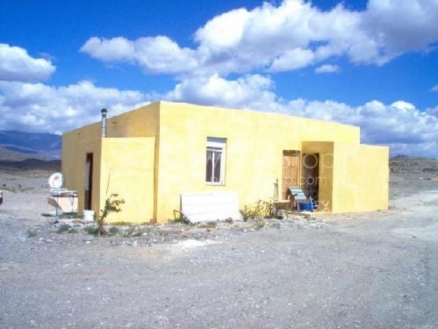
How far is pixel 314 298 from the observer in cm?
643

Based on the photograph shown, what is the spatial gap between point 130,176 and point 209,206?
8.51ft

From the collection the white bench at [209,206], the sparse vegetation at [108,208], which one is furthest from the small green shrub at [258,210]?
the sparse vegetation at [108,208]

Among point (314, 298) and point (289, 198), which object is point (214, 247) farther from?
point (289, 198)

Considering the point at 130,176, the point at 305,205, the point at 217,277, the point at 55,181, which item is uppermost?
the point at 130,176

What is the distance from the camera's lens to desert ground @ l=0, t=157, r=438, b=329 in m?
5.57

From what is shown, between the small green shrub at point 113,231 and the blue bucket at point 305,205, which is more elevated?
the blue bucket at point 305,205

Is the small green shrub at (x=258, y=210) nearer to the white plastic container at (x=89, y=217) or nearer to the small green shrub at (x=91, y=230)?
the white plastic container at (x=89, y=217)

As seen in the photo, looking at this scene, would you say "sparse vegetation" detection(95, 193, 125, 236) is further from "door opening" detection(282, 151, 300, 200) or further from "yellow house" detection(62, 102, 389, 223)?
"door opening" detection(282, 151, 300, 200)

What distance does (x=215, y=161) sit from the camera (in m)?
15.5

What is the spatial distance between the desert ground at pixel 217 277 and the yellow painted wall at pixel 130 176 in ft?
4.11

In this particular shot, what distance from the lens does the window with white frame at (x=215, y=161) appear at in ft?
50.4

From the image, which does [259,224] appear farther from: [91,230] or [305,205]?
[91,230]

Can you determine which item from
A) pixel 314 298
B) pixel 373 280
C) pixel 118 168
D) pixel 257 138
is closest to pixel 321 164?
pixel 257 138

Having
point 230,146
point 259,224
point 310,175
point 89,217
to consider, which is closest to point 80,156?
point 89,217
